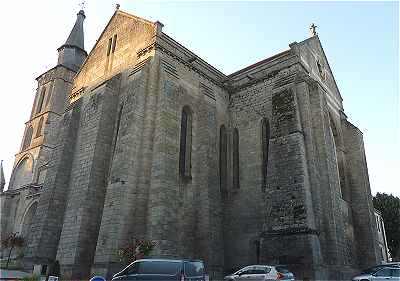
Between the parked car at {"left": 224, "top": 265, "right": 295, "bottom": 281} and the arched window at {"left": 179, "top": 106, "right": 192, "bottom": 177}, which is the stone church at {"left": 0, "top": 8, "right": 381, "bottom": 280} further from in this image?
the parked car at {"left": 224, "top": 265, "right": 295, "bottom": 281}

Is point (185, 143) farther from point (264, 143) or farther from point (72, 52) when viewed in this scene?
point (72, 52)

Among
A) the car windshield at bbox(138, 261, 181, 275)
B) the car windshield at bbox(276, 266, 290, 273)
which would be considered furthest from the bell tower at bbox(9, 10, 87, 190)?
the car windshield at bbox(276, 266, 290, 273)

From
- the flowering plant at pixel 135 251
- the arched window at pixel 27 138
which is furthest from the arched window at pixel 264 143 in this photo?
the arched window at pixel 27 138

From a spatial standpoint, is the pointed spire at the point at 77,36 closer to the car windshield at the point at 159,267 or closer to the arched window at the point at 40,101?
the arched window at the point at 40,101

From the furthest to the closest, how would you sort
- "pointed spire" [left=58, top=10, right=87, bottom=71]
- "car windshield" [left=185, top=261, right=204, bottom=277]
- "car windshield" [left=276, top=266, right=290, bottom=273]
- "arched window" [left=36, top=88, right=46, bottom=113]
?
"pointed spire" [left=58, top=10, right=87, bottom=71] < "arched window" [left=36, top=88, right=46, bottom=113] < "car windshield" [left=276, top=266, right=290, bottom=273] < "car windshield" [left=185, top=261, right=204, bottom=277]

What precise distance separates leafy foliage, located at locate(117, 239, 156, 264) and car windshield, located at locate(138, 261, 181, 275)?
10.3 ft

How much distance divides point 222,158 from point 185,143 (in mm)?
3278

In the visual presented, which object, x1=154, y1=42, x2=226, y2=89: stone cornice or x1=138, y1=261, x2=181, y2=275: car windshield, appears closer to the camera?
x1=138, y1=261, x2=181, y2=275: car windshield

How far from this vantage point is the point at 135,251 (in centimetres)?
1365

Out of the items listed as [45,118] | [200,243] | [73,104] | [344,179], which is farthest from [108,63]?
[45,118]

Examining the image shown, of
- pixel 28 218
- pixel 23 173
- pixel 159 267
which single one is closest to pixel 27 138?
pixel 23 173

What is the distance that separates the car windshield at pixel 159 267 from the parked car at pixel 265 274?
167 inches

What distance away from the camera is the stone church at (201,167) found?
15602mm

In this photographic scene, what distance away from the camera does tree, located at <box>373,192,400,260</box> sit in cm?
3928
